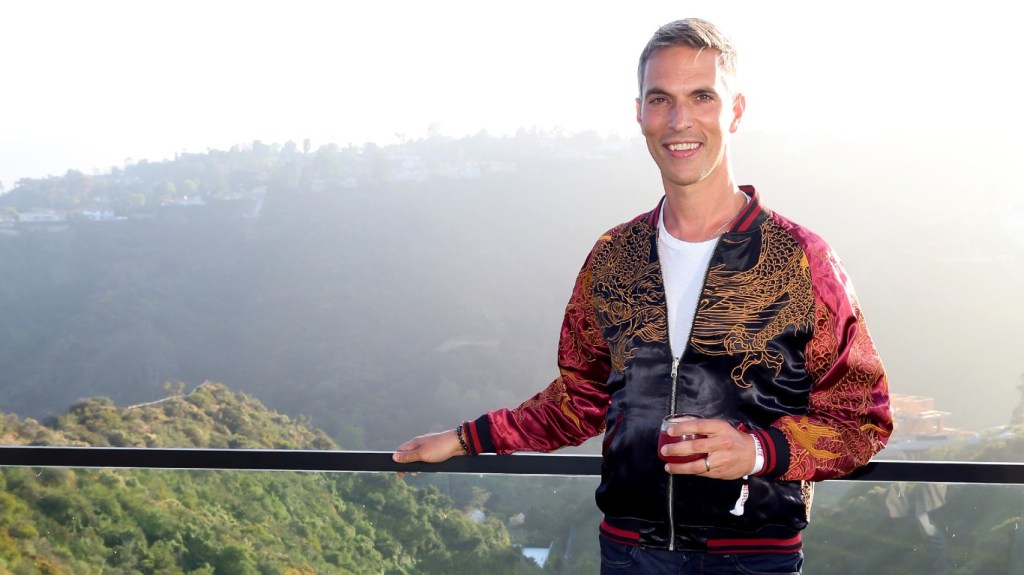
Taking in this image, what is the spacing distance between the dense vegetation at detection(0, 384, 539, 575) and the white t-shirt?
87cm

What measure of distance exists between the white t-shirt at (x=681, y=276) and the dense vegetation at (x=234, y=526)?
87 centimetres

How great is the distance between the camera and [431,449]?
6.56ft

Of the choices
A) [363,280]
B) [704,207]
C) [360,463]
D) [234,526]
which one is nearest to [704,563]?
[704,207]

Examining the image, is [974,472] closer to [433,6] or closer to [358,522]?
[358,522]

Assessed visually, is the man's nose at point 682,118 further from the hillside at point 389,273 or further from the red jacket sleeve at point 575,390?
the hillside at point 389,273

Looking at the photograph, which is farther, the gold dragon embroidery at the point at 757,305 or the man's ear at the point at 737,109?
the man's ear at the point at 737,109

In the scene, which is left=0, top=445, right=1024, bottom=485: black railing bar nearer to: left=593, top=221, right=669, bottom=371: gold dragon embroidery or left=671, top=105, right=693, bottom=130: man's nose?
left=593, top=221, right=669, bottom=371: gold dragon embroidery

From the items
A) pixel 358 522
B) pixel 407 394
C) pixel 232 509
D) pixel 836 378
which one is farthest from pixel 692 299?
pixel 407 394

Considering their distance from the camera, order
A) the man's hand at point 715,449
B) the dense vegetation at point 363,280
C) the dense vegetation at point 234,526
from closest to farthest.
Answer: the man's hand at point 715,449 < the dense vegetation at point 234,526 < the dense vegetation at point 363,280

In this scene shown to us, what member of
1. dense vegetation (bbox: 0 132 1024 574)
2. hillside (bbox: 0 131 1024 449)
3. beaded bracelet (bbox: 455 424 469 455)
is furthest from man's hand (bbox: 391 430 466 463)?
hillside (bbox: 0 131 1024 449)

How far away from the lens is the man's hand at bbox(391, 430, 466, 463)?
199 cm

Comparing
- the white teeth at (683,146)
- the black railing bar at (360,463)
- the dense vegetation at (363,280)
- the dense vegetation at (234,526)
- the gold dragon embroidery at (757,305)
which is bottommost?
the dense vegetation at (363,280)

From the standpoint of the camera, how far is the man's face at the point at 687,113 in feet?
5.10

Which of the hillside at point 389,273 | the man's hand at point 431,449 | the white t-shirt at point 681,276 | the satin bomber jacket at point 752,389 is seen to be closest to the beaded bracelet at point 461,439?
the man's hand at point 431,449
